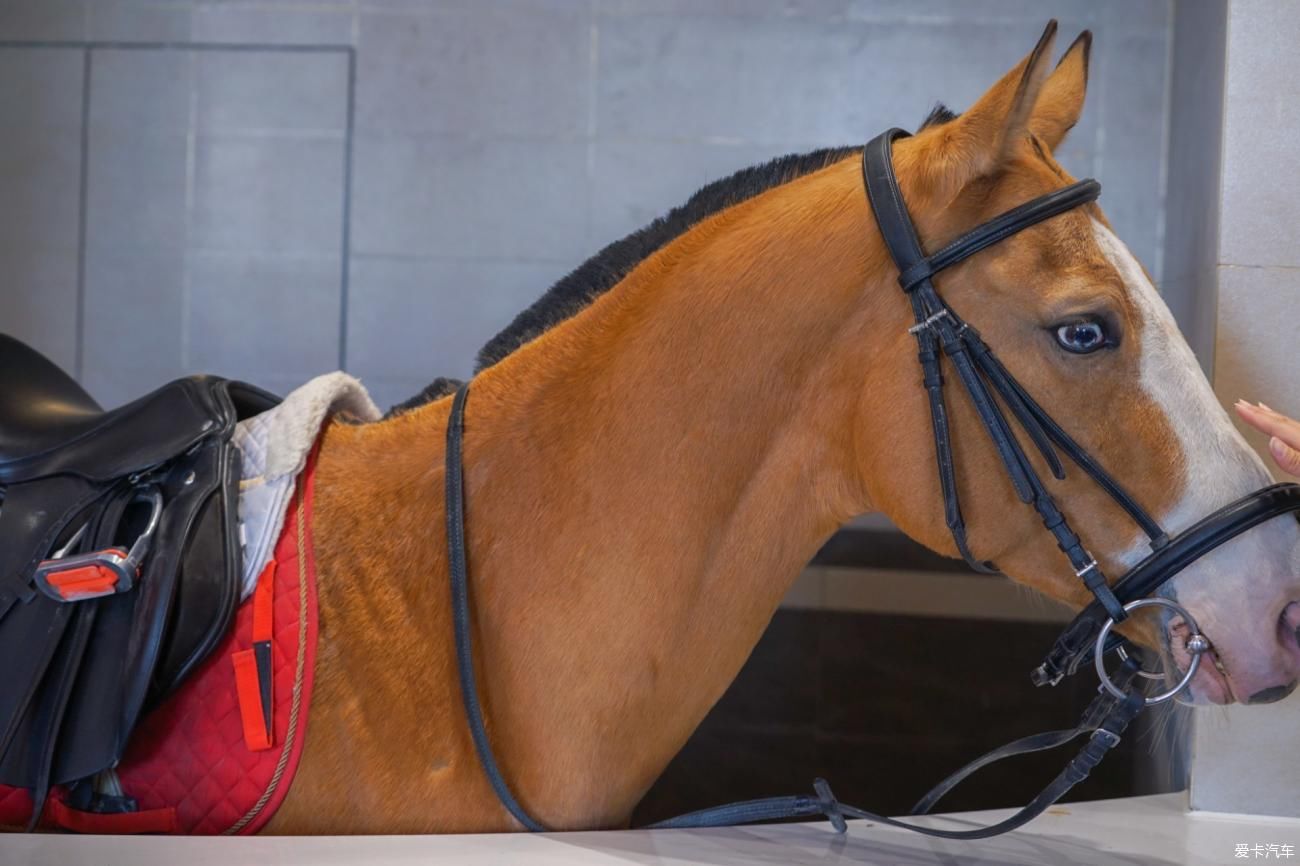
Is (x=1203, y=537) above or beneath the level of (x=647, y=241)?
beneath

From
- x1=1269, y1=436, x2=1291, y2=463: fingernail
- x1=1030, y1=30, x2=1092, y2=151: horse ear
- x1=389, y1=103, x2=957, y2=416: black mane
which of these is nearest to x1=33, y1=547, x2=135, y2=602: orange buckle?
x1=389, y1=103, x2=957, y2=416: black mane

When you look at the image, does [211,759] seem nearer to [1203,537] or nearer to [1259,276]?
[1203,537]

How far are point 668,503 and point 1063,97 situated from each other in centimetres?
62

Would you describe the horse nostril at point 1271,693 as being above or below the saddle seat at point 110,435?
below

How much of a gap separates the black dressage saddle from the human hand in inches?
43.4

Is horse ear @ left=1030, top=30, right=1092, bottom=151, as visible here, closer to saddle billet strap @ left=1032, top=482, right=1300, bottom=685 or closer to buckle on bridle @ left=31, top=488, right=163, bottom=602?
saddle billet strap @ left=1032, top=482, right=1300, bottom=685

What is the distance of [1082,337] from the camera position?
0.92 meters

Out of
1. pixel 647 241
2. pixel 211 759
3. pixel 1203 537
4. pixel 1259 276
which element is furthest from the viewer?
pixel 1259 276

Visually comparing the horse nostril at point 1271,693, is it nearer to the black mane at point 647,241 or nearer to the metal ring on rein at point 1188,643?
the metal ring on rein at point 1188,643

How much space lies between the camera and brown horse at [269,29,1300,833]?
91 centimetres

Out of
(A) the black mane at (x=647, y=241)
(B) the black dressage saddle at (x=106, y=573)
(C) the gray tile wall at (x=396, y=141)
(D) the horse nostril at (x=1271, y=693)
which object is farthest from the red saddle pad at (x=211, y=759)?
(C) the gray tile wall at (x=396, y=141)

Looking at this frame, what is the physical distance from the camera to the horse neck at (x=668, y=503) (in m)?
1.01

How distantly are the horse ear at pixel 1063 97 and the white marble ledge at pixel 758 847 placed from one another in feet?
2.53

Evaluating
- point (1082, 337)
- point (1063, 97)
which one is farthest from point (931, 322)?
point (1063, 97)
